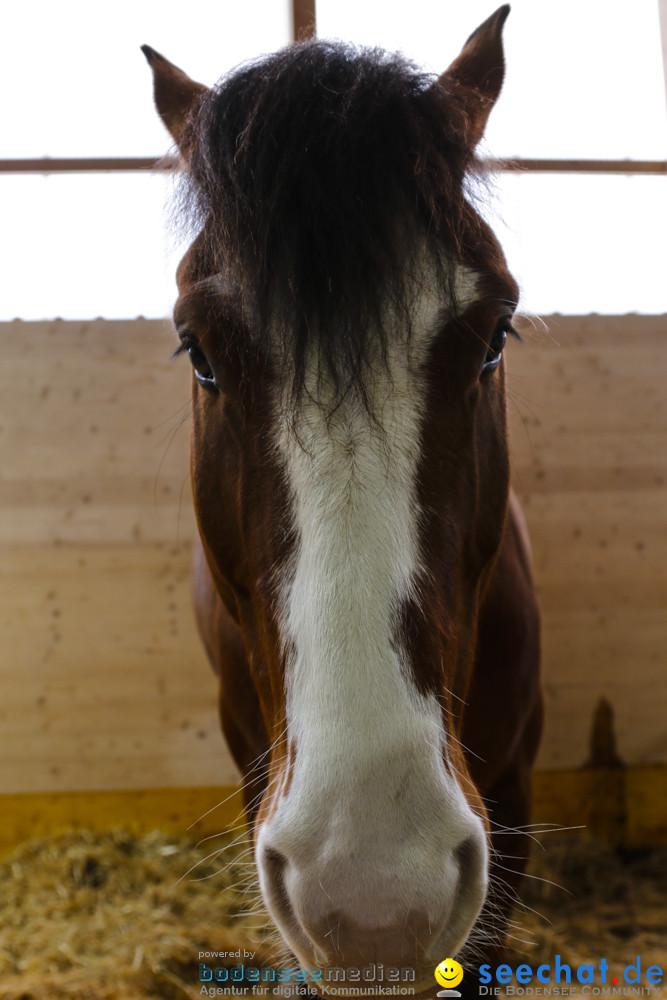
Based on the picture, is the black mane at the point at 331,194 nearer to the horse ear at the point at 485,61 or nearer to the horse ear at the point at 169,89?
the horse ear at the point at 485,61

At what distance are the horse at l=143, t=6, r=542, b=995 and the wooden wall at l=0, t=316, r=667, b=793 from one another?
6.48ft

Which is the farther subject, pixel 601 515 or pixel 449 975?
pixel 601 515

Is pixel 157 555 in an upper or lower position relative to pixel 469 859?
upper

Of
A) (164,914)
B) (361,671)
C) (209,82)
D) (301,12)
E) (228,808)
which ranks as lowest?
(164,914)

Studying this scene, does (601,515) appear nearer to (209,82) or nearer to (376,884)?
(376,884)

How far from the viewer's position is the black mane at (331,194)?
0.91 meters

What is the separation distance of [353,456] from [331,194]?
1.23 feet

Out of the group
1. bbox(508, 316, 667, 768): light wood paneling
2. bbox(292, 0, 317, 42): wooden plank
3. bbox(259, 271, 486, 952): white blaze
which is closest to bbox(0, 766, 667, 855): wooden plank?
bbox(508, 316, 667, 768): light wood paneling

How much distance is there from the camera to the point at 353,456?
2.82 ft

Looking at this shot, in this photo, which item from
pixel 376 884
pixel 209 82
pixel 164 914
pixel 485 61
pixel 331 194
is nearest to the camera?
pixel 376 884

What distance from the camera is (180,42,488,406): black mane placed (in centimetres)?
91

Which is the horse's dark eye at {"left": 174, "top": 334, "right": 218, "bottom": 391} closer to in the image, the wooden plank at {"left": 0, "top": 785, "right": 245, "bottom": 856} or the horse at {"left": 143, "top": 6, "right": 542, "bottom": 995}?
the horse at {"left": 143, "top": 6, "right": 542, "bottom": 995}

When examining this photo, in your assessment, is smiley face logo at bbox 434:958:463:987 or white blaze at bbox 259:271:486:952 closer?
white blaze at bbox 259:271:486:952

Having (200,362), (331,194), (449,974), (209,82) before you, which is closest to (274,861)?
(449,974)
